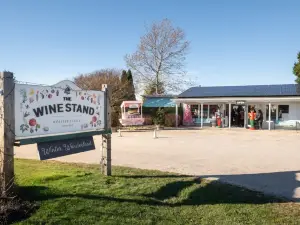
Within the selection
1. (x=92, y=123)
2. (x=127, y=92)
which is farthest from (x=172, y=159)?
(x=127, y=92)

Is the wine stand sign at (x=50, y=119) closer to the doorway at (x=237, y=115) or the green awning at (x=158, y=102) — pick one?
the doorway at (x=237, y=115)

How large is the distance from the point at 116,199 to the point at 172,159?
5.48 m

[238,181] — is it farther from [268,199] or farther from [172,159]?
[172,159]

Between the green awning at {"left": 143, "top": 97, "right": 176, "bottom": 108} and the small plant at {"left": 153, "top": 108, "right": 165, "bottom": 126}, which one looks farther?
the green awning at {"left": 143, "top": 97, "right": 176, "bottom": 108}

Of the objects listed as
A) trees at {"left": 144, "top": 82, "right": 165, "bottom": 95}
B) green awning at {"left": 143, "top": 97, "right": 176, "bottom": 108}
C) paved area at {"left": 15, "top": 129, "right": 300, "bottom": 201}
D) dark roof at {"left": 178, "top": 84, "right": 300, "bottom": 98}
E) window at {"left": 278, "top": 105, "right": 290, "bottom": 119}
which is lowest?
paved area at {"left": 15, "top": 129, "right": 300, "bottom": 201}

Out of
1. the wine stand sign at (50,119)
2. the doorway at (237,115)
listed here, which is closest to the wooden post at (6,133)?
the wine stand sign at (50,119)

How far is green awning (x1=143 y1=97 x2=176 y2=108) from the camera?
32.8 metres

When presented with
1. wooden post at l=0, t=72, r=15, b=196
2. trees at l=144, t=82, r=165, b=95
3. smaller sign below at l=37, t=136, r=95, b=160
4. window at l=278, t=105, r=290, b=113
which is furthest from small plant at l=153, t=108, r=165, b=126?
wooden post at l=0, t=72, r=15, b=196

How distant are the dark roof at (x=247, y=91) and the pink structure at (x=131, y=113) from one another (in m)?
4.44

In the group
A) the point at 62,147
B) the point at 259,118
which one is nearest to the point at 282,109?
the point at 259,118

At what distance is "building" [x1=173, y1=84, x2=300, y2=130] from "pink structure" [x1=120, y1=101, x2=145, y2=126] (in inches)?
147

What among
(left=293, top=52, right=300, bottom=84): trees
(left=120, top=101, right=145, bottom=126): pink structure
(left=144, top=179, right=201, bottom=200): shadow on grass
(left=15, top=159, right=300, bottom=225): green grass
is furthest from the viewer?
(left=120, top=101, right=145, bottom=126): pink structure

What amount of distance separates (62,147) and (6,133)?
4.55ft

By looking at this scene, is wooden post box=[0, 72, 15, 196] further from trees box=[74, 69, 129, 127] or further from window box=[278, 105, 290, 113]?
window box=[278, 105, 290, 113]
